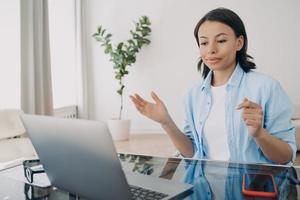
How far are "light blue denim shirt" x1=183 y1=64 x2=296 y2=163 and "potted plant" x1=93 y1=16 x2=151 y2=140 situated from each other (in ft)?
9.47

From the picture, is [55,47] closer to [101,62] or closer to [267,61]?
[101,62]

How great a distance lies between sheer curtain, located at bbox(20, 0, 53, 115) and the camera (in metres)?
3.19

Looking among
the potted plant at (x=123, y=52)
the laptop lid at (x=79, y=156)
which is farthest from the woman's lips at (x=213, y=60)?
the potted plant at (x=123, y=52)

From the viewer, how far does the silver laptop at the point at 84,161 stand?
62 cm

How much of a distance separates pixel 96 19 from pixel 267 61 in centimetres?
243

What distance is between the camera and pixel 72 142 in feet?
2.25

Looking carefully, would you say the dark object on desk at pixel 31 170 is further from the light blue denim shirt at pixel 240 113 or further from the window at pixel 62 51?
the window at pixel 62 51

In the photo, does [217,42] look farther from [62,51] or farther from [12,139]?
[62,51]

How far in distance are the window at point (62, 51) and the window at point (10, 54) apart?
0.75 meters

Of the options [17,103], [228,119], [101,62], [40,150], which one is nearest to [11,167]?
[40,150]

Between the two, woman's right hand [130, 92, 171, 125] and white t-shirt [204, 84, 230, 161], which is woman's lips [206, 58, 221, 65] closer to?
white t-shirt [204, 84, 230, 161]

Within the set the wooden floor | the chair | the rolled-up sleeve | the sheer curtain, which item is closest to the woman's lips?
the rolled-up sleeve

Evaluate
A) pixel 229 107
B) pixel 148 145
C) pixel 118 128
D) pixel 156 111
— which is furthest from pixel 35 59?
pixel 229 107

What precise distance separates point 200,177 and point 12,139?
1.82 m
